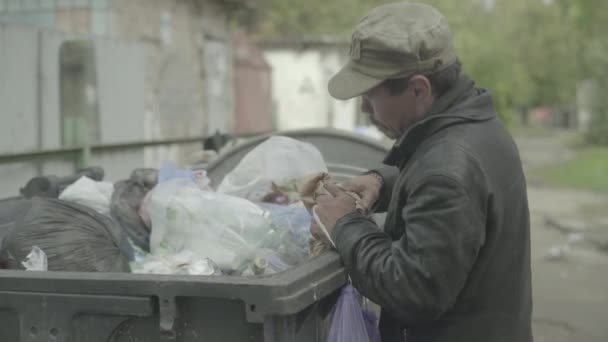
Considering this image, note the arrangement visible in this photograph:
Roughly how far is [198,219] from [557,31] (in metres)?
51.5

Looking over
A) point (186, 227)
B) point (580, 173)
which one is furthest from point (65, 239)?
point (580, 173)

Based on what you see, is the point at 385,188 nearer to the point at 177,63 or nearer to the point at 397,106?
the point at 397,106

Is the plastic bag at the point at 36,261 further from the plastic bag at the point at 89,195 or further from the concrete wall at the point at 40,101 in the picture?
the concrete wall at the point at 40,101

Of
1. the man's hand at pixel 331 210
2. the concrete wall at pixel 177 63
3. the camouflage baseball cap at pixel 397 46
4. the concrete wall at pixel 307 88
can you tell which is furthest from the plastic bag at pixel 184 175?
the concrete wall at pixel 307 88

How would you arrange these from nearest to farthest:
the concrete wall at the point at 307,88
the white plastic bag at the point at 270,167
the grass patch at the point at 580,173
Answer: the white plastic bag at the point at 270,167 < the grass patch at the point at 580,173 < the concrete wall at the point at 307,88

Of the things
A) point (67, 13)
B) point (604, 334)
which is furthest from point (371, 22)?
point (67, 13)

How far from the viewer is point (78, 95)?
7.10 meters

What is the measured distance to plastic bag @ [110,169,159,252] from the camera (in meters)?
3.32

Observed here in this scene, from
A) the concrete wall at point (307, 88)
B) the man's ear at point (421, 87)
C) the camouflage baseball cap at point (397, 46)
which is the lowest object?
the concrete wall at point (307, 88)

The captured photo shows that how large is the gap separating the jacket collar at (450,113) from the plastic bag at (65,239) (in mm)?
1275

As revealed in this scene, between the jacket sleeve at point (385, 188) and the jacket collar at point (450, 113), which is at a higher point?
the jacket collar at point (450, 113)

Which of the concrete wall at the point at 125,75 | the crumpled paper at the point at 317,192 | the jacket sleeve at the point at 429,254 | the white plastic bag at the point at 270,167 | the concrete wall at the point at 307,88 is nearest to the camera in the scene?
the jacket sleeve at the point at 429,254

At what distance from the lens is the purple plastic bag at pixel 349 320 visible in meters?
2.26

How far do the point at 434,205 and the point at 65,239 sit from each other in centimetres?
153
